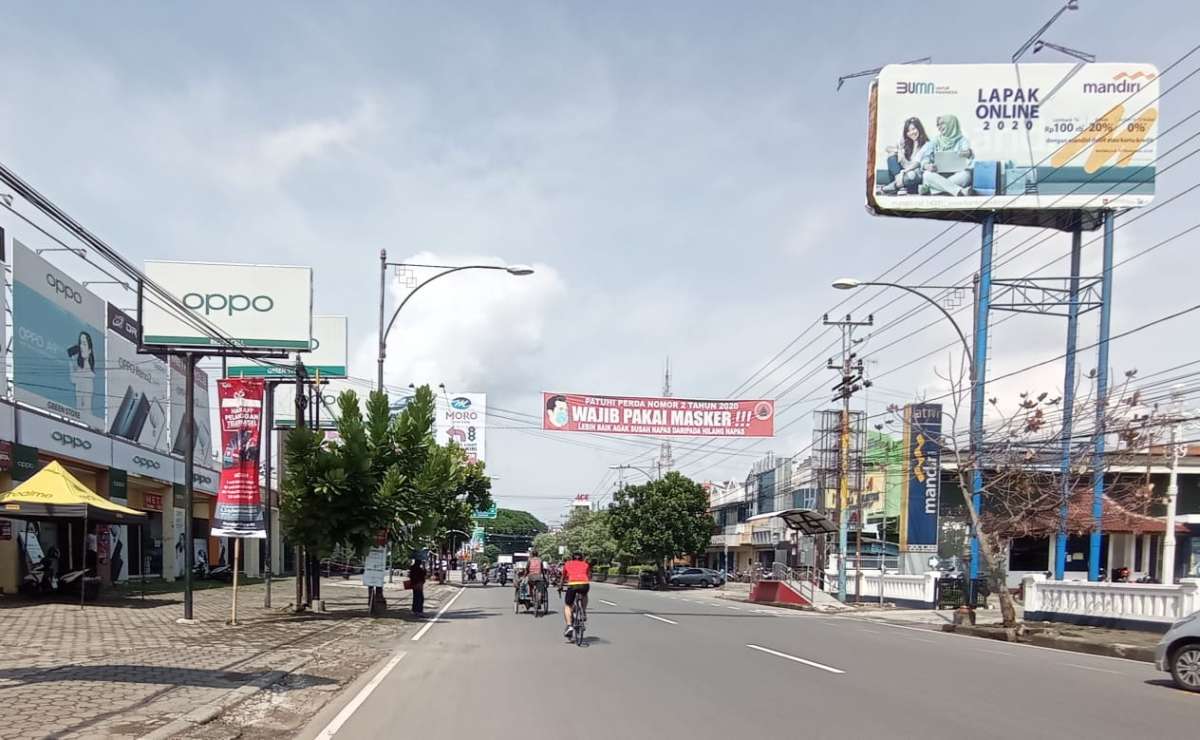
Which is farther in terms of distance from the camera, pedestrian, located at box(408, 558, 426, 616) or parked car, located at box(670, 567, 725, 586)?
parked car, located at box(670, 567, 725, 586)

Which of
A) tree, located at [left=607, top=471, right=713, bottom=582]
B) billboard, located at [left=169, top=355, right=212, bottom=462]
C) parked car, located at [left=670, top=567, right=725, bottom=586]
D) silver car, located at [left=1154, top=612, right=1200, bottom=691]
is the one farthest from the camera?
parked car, located at [left=670, top=567, right=725, bottom=586]

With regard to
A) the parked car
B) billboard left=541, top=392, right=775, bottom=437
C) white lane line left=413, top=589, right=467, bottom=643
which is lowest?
the parked car

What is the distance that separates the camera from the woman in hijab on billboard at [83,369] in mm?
29297

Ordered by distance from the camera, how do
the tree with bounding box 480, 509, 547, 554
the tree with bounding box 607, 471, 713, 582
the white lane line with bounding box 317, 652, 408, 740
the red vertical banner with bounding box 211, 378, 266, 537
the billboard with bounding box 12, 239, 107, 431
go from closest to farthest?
the white lane line with bounding box 317, 652, 408, 740 → the red vertical banner with bounding box 211, 378, 266, 537 → the billboard with bounding box 12, 239, 107, 431 → the tree with bounding box 607, 471, 713, 582 → the tree with bounding box 480, 509, 547, 554

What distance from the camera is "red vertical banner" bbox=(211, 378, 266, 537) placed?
62.7ft

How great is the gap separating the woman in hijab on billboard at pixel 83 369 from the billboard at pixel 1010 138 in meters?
28.1

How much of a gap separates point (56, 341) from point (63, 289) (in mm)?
1842

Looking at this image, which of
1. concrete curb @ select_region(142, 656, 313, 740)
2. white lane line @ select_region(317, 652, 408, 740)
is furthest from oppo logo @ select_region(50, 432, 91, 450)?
concrete curb @ select_region(142, 656, 313, 740)

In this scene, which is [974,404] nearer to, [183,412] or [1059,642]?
[1059,642]

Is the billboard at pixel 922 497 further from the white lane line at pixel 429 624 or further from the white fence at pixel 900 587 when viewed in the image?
the white lane line at pixel 429 624

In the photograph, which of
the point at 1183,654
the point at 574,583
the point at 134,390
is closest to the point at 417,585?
the point at 574,583

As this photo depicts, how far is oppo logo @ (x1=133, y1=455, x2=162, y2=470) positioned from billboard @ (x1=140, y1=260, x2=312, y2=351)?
8128 millimetres

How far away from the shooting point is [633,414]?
3130 cm

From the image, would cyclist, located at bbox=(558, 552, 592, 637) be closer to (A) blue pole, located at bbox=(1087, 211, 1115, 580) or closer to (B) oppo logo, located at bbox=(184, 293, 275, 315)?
(A) blue pole, located at bbox=(1087, 211, 1115, 580)
